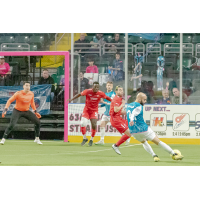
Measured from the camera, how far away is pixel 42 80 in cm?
1319

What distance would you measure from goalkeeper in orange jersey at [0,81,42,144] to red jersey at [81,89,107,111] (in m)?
1.82

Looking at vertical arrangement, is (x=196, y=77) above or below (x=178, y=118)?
above

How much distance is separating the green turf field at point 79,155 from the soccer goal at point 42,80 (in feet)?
3.57

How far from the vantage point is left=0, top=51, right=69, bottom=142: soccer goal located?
12992 mm

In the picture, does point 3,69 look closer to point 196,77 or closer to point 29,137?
point 29,137

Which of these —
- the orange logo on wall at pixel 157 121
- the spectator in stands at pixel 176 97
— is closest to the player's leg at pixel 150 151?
the orange logo on wall at pixel 157 121

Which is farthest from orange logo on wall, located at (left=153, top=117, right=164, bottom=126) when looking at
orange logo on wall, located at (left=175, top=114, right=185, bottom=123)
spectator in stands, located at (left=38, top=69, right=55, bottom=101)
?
spectator in stands, located at (left=38, top=69, right=55, bottom=101)

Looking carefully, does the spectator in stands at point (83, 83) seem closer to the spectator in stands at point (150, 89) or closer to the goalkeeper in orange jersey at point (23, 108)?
the goalkeeper in orange jersey at point (23, 108)

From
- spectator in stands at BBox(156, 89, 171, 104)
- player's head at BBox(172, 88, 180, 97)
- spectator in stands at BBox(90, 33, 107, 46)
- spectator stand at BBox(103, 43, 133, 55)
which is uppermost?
spectator in stands at BBox(90, 33, 107, 46)

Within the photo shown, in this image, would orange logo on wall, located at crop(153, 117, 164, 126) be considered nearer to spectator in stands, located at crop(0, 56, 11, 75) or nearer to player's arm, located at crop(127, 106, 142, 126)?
player's arm, located at crop(127, 106, 142, 126)

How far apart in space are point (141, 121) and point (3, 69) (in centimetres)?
690

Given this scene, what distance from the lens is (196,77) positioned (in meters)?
14.4

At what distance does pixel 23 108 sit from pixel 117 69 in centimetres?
402

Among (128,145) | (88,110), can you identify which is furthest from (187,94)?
(88,110)
